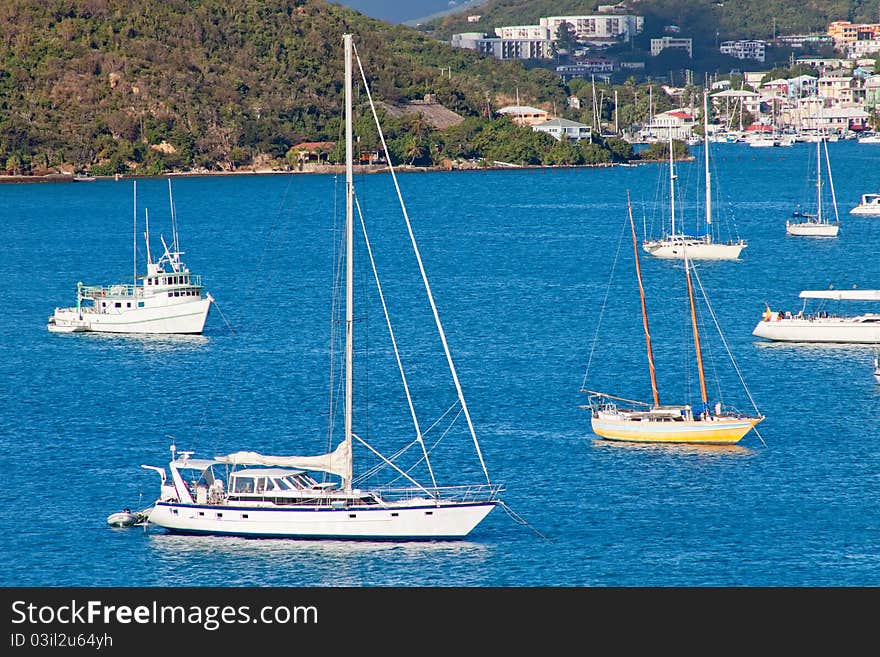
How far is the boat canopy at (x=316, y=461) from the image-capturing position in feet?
132

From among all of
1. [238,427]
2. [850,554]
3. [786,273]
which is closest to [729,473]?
[850,554]

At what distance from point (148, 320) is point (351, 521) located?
3852 cm

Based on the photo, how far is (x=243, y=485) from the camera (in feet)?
135

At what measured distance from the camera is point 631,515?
4384 cm

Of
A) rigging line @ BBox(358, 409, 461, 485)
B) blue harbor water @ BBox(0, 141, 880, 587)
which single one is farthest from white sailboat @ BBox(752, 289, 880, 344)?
rigging line @ BBox(358, 409, 461, 485)

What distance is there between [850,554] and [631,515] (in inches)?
241

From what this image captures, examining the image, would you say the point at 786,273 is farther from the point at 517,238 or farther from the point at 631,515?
the point at 631,515

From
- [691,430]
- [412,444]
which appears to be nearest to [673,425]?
[691,430]

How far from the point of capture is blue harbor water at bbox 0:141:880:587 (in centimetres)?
3991

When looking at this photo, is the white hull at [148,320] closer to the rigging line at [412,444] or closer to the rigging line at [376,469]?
the rigging line at [412,444]

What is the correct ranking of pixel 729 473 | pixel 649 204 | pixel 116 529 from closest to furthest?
pixel 116 529, pixel 729 473, pixel 649 204

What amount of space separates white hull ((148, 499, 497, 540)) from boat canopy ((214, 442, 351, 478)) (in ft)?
3.60

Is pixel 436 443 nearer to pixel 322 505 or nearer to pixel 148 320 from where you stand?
pixel 322 505
